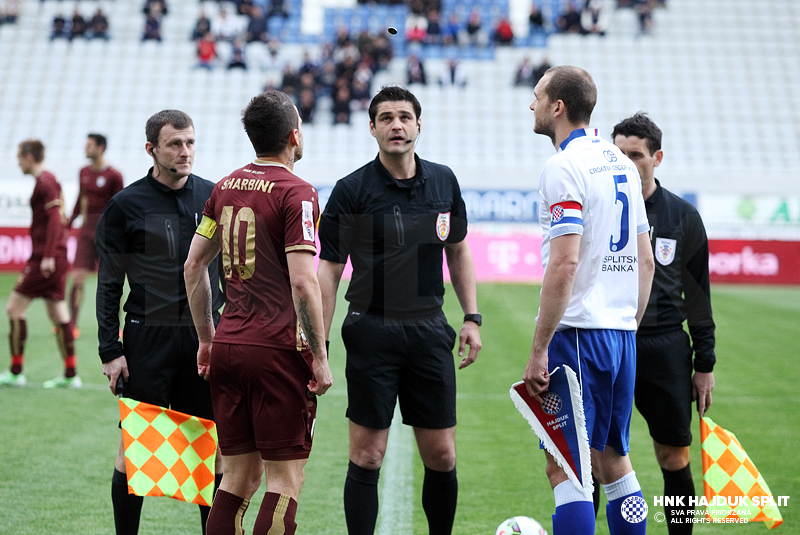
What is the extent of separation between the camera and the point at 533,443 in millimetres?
6219

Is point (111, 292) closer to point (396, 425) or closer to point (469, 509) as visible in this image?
point (469, 509)

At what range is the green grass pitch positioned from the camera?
4527 millimetres

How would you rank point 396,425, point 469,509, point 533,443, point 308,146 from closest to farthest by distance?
1. point 469,509
2. point 533,443
3. point 396,425
4. point 308,146

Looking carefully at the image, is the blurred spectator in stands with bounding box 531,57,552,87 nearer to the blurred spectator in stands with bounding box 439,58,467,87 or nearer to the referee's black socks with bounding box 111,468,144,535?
the blurred spectator in stands with bounding box 439,58,467,87

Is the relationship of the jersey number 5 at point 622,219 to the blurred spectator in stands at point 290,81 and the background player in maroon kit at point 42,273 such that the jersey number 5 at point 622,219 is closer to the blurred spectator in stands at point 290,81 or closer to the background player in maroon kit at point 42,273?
the background player in maroon kit at point 42,273

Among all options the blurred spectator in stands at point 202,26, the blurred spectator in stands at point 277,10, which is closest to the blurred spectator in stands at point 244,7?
the blurred spectator in stands at point 277,10

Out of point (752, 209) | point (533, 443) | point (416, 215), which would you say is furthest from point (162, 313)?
point (752, 209)

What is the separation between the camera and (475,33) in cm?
2678

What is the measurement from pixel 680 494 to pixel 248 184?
2665 mm

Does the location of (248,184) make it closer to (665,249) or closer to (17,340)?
(665,249)

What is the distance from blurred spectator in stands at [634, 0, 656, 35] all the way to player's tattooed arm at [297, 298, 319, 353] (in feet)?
88.7

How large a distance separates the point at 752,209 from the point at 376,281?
1865 cm

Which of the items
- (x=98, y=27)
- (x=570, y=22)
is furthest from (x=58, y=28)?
(x=570, y=22)

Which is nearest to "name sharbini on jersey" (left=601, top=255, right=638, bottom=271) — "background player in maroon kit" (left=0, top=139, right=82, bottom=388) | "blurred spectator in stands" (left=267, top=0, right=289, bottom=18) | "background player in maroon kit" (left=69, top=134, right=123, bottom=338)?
"background player in maroon kit" (left=0, top=139, right=82, bottom=388)
